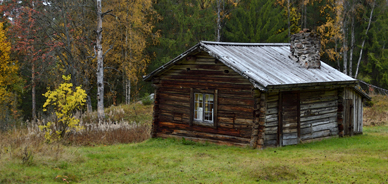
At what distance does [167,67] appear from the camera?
16.3 metres

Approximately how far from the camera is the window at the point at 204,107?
15.3 m

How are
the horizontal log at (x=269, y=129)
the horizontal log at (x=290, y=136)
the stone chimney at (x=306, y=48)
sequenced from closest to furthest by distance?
the horizontal log at (x=269, y=129) → the horizontal log at (x=290, y=136) → the stone chimney at (x=306, y=48)

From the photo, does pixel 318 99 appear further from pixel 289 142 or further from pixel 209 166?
pixel 209 166

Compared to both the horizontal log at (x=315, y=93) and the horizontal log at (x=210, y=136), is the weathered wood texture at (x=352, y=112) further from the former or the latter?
the horizontal log at (x=210, y=136)

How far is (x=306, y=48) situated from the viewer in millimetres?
17406

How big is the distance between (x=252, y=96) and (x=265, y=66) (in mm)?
2121

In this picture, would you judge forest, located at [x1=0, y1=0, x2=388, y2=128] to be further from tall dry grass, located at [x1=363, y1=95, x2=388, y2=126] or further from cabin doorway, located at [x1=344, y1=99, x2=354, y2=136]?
cabin doorway, located at [x1=344, y1=99, x2=354, y2=136]

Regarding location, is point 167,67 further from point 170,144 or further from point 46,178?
point 46,178

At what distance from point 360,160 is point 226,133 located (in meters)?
5.08

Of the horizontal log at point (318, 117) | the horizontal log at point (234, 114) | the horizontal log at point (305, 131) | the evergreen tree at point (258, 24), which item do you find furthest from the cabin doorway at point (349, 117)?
the evergreen tree at point (258, 24)

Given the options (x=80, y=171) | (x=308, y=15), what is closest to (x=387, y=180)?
(x=80, y=171)

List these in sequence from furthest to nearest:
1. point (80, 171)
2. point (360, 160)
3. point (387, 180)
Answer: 1. point (360, 160)
2. point (80, 171)
3. point (387, 180)

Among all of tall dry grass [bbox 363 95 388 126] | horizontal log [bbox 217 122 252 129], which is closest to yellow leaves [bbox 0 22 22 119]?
horizontal log [bbox 217 122 252 129]

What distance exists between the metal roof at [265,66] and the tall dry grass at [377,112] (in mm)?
8258
